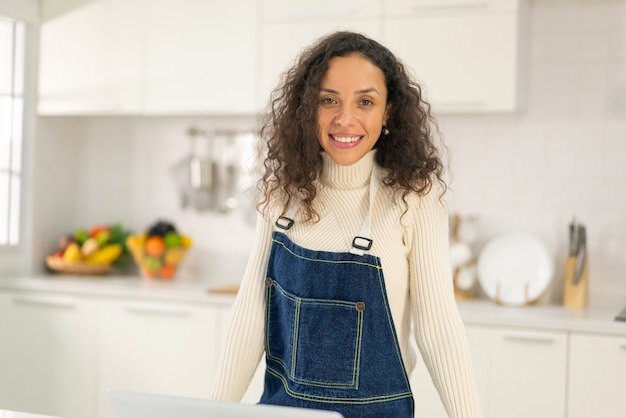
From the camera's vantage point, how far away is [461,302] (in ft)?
11.6

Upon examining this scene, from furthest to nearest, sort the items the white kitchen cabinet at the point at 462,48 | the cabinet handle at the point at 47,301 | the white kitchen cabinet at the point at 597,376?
the cabinet handle at the point at 47,301
the white kitchen cabinet at the point at 462,48
the white kitchen cabinet at the point at 597,376

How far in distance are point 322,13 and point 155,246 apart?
4.17 ft

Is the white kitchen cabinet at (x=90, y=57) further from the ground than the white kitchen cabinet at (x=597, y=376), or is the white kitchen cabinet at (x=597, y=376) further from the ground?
the white kitchen cabinet at (x=90, y=57)

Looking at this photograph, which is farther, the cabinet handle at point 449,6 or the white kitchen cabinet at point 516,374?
the cabinet handle at point 449,6

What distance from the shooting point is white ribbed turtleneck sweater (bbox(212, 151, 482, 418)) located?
1.71 meters

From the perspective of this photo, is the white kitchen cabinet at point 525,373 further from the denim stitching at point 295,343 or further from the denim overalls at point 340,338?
the denim stitching at point 295,343

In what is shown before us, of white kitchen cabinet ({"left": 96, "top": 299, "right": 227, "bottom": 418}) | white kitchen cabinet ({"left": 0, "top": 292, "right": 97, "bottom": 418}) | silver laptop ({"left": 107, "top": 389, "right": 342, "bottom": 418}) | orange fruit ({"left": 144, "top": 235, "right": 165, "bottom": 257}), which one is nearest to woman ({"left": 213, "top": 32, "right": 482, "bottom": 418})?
silver laptop ({"left": 107, "top": 389, "right": 342, "bottom": 418})

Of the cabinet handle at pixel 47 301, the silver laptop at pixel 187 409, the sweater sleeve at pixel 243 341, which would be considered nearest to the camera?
the silver laptop at pixel 187 409

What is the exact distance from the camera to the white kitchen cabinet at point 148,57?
12.3 feet

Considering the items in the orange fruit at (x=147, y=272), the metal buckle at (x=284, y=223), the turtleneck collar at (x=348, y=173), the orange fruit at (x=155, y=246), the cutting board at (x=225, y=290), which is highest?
the turtleneck collar at (x=348, y=173)

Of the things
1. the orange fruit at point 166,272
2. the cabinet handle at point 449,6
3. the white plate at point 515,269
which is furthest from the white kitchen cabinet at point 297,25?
the white plate at point 515,269

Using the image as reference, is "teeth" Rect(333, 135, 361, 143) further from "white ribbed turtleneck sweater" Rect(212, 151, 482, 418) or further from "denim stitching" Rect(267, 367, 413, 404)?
"denim stitching" Rect(267, 367, 413, 404)

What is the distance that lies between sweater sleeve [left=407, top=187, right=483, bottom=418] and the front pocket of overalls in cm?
13

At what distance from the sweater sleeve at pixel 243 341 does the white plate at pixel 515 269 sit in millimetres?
1846
